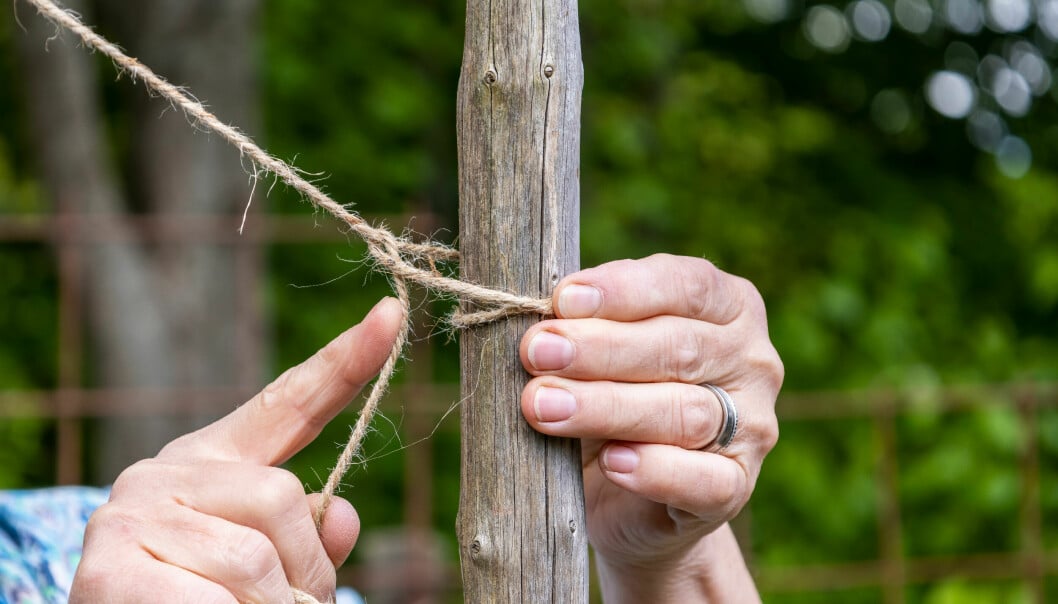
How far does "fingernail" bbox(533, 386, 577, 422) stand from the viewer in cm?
104

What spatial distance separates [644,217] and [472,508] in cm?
491

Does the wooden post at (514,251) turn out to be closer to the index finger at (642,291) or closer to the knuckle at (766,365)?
the index finger at (642,291)

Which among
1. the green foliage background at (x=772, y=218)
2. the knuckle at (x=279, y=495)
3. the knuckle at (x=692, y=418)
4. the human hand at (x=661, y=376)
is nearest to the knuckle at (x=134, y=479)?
the knuckle at (x=279, y=495)

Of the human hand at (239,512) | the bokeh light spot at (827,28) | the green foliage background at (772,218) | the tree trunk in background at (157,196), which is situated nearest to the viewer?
the human hand at (239,512)

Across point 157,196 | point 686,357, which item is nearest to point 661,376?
point 686,357

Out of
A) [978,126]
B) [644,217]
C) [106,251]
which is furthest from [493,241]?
[978,126]

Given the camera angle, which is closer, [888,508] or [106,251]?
[888,508]

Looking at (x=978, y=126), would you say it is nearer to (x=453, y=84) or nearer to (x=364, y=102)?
(x=453, y=84)

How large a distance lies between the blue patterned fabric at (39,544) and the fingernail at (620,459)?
69 cm

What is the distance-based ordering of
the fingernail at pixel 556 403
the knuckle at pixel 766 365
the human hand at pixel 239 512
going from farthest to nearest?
1. the knuckle at pixel 766 365
2. the fingernail at pixel 556 403
3. the human hand at pixel 239 512

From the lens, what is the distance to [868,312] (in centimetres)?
520

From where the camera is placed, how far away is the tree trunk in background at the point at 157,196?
4.21 meters

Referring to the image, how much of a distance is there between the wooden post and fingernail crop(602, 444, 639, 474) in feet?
0.20

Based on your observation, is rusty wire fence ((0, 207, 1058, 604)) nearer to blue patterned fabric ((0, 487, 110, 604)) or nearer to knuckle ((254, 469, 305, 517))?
blue patterned fabric ((0, 487, 110, 604))
